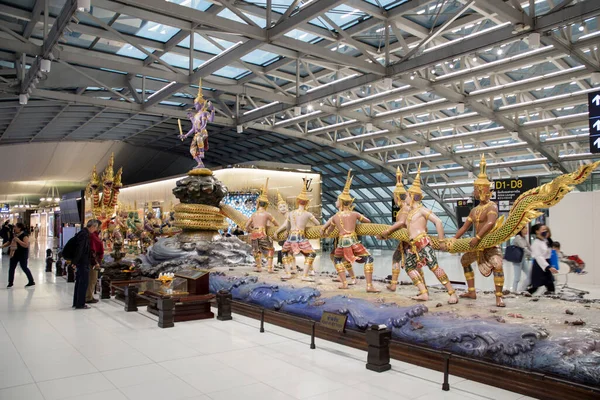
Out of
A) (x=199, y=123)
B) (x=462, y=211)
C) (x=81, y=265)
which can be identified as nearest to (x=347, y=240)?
(x=81, y=265)

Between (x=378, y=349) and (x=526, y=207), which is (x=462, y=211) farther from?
(x=378, y=349)

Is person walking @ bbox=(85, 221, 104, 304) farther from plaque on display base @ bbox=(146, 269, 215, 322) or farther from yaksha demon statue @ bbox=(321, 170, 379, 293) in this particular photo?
yaksha demon statue @ bbox=(321, 170, 379, 293)

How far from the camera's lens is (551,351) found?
409cm

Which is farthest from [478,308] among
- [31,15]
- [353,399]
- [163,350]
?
[31,15]

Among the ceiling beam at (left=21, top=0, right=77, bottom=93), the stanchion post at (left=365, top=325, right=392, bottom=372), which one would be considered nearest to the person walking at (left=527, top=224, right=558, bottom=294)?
the stanchion post at (left=365, top=325, right=392, bottom=372)

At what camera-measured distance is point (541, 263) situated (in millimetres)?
7203

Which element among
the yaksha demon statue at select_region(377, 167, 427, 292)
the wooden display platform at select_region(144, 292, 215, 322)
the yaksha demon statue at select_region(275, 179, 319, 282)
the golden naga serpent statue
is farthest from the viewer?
the yaksha demon statue at select_region(275, 179, 319, 282)

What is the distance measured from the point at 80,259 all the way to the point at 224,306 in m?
2.77

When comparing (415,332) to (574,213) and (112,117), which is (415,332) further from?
(112,117)

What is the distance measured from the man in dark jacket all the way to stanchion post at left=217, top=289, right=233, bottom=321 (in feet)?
8.38

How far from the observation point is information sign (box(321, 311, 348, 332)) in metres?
5.53

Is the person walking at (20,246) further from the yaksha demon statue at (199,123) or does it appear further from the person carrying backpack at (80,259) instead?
the yaksha demon statue at (199,123)

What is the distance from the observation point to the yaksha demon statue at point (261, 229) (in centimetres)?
922

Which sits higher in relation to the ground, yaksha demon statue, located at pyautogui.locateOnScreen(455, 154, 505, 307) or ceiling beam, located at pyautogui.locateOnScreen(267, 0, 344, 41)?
ceiling beam, located at pyautogui.locateOnScreen(267, 0, 344, 41)
